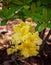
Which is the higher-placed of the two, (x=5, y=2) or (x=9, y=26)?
(x=5, y=2)

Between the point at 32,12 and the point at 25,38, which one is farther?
the point at 25,38

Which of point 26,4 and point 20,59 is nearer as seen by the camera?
point 26,4

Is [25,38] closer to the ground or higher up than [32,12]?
closer to the ground

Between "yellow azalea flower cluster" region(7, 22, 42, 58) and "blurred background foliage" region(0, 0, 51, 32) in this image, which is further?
"yellow azalea flower cluster" region(7, 22, 42, 58)

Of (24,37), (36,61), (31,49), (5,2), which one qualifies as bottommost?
(36,61)

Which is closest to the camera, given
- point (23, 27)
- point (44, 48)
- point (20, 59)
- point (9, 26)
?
point (23, 27)

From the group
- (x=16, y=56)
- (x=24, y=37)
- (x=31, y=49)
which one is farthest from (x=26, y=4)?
(x=16, y=56)

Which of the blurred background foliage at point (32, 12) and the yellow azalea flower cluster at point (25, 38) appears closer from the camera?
the blurred background foliage at point (32, 12)

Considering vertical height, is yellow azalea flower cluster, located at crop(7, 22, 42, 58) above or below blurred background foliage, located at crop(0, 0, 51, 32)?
below

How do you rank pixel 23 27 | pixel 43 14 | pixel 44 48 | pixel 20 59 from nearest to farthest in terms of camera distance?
pixel 43 14 → pixel 23 27 → pixel 20 59 → pixel 44 48

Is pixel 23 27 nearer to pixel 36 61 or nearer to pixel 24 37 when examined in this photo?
pixel 24 37
